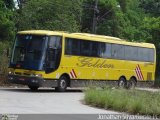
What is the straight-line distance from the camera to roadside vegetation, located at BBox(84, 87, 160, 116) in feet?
60.3

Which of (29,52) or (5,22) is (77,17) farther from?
(29,52)

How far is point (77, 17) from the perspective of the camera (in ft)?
153

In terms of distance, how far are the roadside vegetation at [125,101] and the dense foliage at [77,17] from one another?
13979 millimetres

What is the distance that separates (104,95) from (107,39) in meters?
14.0

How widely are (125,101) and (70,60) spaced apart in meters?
11.8

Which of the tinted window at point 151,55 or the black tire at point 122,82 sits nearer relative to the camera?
the black tire at point 122,82

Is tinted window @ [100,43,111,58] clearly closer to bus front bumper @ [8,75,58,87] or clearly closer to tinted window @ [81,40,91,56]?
tinted window @ [81,40,91,56]

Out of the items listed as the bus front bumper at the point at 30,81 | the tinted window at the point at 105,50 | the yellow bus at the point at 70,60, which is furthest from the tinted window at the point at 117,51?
the bus front bumper at the point at 30,81

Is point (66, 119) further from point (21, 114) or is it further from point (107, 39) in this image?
point (107, 39)

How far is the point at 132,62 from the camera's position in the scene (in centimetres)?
3728

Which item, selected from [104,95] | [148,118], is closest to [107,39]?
A: [104,95]

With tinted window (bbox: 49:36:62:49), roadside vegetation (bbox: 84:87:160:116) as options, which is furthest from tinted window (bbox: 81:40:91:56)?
roadside vegetation (bbox: 84:87:160:116)

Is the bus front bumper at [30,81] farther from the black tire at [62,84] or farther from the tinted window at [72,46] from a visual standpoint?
the tinted window at [72,46]

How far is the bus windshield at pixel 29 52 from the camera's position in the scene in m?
28.9
